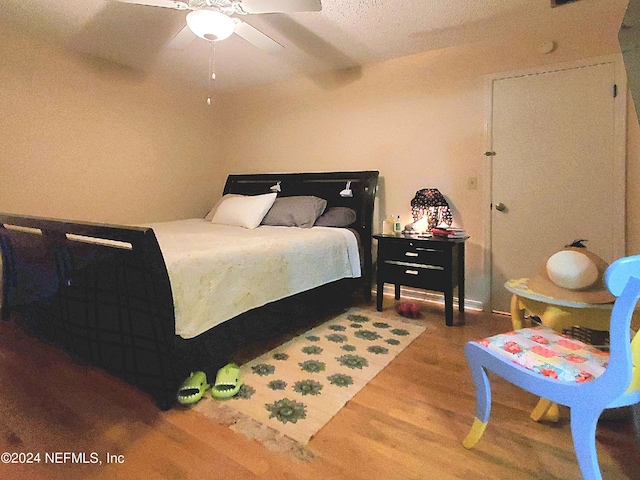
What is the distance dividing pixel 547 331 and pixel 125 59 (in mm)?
3775

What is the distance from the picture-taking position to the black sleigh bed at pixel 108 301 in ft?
4.66

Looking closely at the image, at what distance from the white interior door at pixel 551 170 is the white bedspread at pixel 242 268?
4.06 feet

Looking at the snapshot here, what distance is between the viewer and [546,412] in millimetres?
1423

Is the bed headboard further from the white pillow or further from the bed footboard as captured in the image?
the bed footboard

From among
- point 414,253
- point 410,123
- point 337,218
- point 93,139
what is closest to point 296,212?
point 337,218

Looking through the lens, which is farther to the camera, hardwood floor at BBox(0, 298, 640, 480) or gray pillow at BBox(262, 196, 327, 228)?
gray pillow at BBox(262, 196, 327, 228)

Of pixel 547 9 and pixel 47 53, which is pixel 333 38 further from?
pixel 47 53

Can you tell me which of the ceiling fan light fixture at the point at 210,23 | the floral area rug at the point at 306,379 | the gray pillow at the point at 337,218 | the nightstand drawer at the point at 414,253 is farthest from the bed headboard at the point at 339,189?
the ceiling fan light fixture at the point at 210,23

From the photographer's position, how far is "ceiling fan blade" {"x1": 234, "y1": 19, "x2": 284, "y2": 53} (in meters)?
2.10

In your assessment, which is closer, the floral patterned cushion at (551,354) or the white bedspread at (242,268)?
the floral patterned cushion at (551,354)

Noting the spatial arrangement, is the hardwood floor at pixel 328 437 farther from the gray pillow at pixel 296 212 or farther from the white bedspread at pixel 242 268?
the gray pillow at pixel 296 212

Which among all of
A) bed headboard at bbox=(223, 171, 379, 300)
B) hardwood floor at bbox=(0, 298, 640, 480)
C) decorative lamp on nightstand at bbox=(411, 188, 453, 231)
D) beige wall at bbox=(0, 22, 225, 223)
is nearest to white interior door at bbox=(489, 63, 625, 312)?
decorative lamp on nightstand at bbox=(411, 188, 453, 231)

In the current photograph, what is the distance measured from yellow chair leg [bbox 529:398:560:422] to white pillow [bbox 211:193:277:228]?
227 cm

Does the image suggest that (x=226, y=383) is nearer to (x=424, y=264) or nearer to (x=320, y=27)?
(x=424, y=264)
